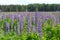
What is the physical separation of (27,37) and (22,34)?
10 cm

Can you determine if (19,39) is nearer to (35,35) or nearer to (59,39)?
(35,35)

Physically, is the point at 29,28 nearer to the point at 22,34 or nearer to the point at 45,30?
the point at 22,34

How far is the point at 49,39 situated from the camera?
5059 millimetres

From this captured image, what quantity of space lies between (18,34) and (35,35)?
29cm

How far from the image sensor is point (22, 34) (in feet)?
16.0

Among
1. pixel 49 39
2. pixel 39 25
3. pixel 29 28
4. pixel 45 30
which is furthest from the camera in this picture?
pixel 45 30

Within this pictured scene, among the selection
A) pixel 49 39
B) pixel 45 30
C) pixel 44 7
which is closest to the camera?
pixel 49 39

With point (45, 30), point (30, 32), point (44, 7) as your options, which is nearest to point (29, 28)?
point (30, 32)

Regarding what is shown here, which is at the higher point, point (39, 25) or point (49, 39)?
point (39, 25)

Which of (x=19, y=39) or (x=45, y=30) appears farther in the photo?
(x=45, y=30)

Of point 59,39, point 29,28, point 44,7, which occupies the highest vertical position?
point 29,28

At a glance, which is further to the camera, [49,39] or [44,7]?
[44,7]

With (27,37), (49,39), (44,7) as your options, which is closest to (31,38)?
(27,37)

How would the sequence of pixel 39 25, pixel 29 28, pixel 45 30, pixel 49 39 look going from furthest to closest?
→ pixel 45 30 < pixel 49 39 < pixel 29 28 < pixel 39 25
